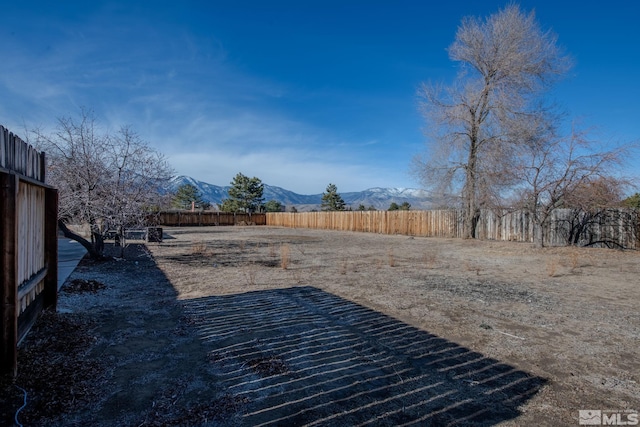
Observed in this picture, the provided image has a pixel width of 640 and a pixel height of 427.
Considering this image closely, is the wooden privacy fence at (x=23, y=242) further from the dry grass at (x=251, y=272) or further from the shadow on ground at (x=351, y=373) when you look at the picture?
the dry grass at (x=251, y=272)

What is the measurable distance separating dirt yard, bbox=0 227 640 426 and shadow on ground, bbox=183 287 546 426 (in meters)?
0.01

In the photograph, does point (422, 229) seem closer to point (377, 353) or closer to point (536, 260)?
point (536, 260)

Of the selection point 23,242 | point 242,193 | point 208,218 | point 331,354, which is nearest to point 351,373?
point 331,354

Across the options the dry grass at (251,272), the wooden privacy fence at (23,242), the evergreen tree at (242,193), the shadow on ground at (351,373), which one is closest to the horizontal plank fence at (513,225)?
the dry grass at (251,272)

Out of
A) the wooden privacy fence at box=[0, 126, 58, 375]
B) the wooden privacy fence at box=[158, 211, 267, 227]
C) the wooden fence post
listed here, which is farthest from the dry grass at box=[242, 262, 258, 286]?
the wooden privacy fence at box=[158, 211, 267, 227]

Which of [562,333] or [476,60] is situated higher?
[476,60]

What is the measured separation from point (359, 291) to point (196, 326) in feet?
8.94

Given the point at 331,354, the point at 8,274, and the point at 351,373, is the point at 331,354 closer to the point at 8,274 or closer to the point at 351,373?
the point at 351,373

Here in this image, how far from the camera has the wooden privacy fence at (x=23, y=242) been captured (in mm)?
2494

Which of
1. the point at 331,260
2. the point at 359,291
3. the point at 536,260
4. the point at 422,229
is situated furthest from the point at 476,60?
the point at 359,291

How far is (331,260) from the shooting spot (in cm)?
953

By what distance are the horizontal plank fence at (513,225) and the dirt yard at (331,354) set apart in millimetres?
8756

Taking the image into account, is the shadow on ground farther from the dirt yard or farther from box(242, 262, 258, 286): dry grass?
box(242, 262, 258, 286): dry grass

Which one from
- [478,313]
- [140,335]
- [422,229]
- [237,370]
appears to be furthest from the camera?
[422,229]
